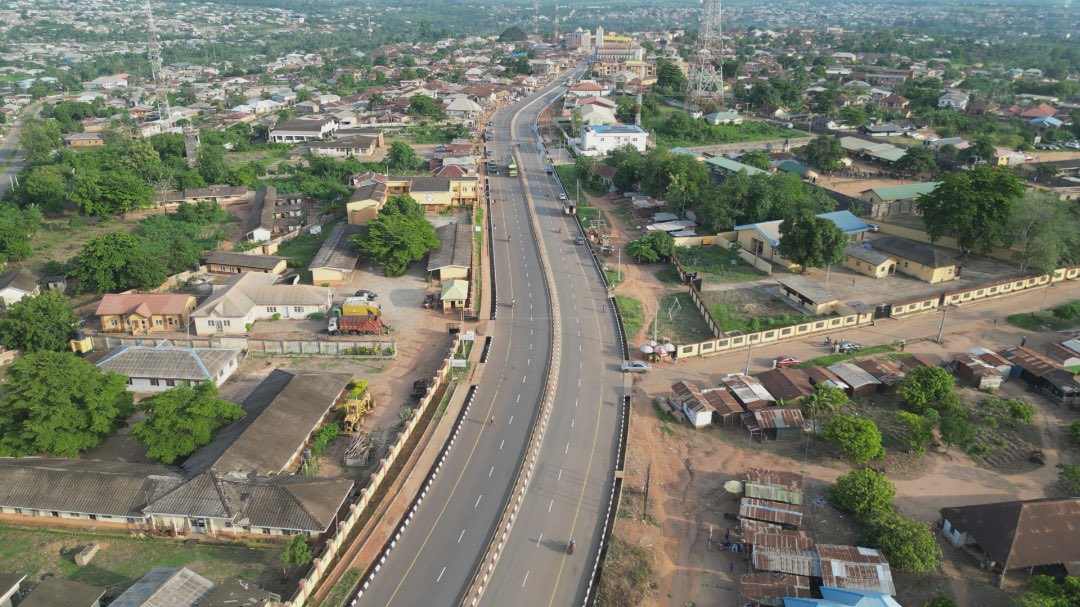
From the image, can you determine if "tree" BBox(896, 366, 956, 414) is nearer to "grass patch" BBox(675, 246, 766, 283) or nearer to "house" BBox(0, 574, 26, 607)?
"grass patch" BBox(675, 246, 766, 283)

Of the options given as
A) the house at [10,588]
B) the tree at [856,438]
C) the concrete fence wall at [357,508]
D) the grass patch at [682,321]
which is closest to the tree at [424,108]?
the grass patch at [682,321]

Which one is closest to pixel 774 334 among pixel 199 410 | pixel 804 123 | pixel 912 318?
pixel 912 318

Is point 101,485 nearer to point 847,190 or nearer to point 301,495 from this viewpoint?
point 301,495

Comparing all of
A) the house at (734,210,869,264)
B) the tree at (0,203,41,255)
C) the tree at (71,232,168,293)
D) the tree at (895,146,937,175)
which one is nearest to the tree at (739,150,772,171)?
the tree at (895,146,937,175)

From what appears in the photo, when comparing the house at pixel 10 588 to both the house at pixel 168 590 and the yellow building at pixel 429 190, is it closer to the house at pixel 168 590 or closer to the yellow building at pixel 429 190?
the house at pixel 168 590

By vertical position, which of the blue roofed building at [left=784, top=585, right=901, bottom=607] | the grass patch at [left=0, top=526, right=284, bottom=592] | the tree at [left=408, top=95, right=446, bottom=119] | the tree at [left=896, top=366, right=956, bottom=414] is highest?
the tree at [left=408, top=95, right=446, bottom=119]
